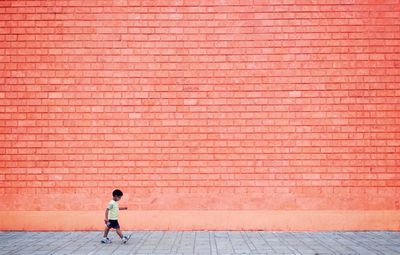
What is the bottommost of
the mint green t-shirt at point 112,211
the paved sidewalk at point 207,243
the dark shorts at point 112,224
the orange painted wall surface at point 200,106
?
the paved sidewalk at point 207,243

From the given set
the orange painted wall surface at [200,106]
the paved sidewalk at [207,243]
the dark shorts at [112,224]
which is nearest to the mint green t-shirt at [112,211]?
the dark shorts at [112,224]

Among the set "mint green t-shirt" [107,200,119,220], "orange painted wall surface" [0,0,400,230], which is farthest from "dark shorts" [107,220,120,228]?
"orange painted wall surface" [0,0,400,230]

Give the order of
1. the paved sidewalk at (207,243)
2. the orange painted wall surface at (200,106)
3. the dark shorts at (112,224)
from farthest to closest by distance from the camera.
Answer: the orange painted wall surface at (200,106), the dark shorts at (112,224), the paved sidewalk at (207,243)

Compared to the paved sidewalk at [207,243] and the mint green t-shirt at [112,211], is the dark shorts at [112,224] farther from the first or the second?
the paved sidewalk at [207,243]

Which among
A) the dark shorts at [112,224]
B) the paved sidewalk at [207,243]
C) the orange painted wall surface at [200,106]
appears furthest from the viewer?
the orange painted wall surface at [200,106]

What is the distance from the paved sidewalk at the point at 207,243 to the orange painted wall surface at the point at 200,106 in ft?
1.81

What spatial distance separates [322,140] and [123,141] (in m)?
4.38

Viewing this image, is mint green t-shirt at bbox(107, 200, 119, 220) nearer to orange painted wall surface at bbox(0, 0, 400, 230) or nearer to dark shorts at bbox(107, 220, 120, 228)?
dark shorts at bbox(107, 220, 120, 228)

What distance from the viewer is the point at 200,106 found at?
8688 mm

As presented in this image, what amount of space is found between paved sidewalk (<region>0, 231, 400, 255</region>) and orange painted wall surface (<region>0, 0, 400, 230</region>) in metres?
0.55

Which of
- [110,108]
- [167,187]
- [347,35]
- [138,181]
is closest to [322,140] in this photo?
[347,35]

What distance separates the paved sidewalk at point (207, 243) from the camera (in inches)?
257

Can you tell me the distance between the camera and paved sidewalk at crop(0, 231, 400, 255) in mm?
6531

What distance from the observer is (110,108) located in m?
8.71
